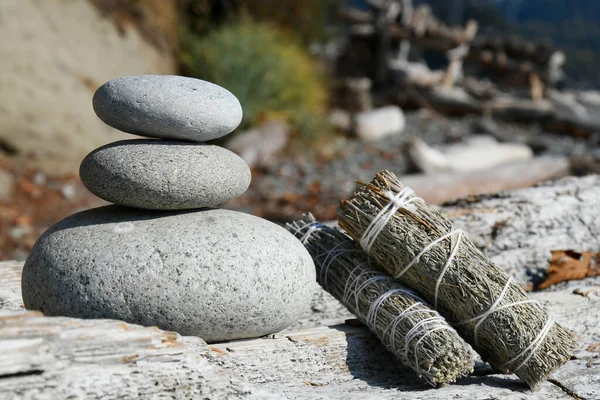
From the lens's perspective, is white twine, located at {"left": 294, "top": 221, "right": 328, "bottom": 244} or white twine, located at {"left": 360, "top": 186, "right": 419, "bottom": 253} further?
white twine, located at {"left": 294, "top": 221, "right": 328, "bottom": 244}

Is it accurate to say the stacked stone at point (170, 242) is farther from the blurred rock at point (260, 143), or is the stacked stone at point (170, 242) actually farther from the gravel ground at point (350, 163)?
the blurred rock at point (260, 143)

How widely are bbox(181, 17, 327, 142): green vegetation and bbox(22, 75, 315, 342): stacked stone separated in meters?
6.77

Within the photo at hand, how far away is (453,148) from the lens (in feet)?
34.5

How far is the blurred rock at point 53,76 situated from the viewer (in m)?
7.73

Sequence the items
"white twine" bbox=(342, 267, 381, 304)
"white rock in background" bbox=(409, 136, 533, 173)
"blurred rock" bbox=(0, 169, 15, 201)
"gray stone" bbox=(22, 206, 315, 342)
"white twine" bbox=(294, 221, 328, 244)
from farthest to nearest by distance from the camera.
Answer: "white rock in background" bbox=(409, 136, 533, 173) → "blurred rock" bbox=(0, 169, 15, 201) → "white twine" bbox=(294, 221, 328, 244) → "white twine" bbox=(342, 267, 381, 304) → "gray stone" bbox=(22, 206, 315, 342)

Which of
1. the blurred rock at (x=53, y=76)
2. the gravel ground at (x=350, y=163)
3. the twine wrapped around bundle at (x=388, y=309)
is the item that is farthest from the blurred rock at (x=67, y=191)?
the twine wrapped around bundle at (x=388, y=309)

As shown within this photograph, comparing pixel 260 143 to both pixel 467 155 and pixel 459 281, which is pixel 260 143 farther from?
pixel 459 281

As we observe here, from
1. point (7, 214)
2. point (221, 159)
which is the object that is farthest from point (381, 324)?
point (7, 214)

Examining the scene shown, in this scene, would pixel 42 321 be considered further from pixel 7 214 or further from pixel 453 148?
pixel 453 148

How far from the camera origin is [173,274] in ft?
8.48

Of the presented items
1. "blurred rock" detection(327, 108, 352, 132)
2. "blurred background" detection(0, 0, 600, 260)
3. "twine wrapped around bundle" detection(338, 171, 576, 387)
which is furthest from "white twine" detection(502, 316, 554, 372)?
"blurred rock" detection(327, 108, 352, 132)

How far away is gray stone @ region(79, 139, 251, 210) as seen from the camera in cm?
274

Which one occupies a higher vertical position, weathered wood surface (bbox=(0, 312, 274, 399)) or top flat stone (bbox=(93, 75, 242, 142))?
top flat stone (bbox=(93, 75, 242, 142))

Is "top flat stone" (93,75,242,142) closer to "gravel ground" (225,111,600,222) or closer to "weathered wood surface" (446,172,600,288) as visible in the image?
"weathered wood surface" (446,172,600,288)
